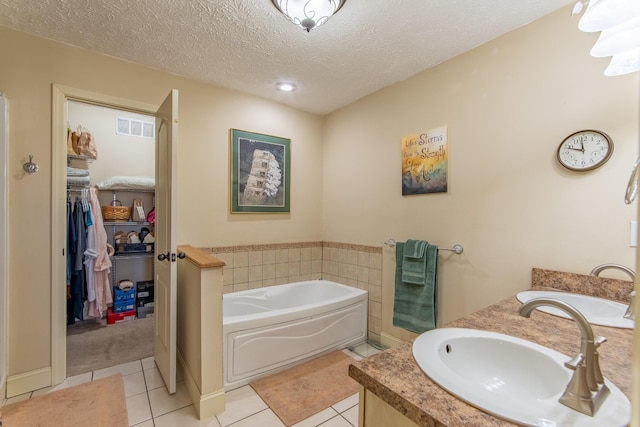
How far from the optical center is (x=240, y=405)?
71.7 inches

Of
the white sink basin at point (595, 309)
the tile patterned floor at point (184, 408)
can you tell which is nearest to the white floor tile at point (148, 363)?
the tile patterned floor at point (184, 408)

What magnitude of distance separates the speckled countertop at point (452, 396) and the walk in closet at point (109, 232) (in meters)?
2.56

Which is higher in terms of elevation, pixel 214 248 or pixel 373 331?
pixel 214 248

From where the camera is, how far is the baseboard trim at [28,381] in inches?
73.0

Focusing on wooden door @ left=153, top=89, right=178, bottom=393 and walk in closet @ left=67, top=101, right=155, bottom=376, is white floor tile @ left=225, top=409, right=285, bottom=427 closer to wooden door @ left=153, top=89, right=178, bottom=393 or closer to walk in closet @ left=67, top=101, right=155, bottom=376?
wooden door @ left=153, top=89, right=178, bottom=393

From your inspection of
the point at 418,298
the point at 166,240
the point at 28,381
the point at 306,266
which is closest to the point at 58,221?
the point at 166,240

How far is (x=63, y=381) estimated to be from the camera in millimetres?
2027

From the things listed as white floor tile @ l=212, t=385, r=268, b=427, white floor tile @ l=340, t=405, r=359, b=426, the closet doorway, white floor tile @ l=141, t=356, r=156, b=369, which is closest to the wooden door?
the closet doorway

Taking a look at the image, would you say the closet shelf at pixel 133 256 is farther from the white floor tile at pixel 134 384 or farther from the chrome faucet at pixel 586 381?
the chrome faucet at pixel 586 381

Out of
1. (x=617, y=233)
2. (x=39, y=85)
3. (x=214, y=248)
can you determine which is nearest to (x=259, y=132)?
(x=214, y=248)

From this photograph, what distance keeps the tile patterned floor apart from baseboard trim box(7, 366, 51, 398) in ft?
0.12

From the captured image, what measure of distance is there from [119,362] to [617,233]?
11.4 ft

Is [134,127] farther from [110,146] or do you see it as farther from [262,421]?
[262,421]

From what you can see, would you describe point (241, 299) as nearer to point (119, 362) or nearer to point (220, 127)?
point (119, 362)
